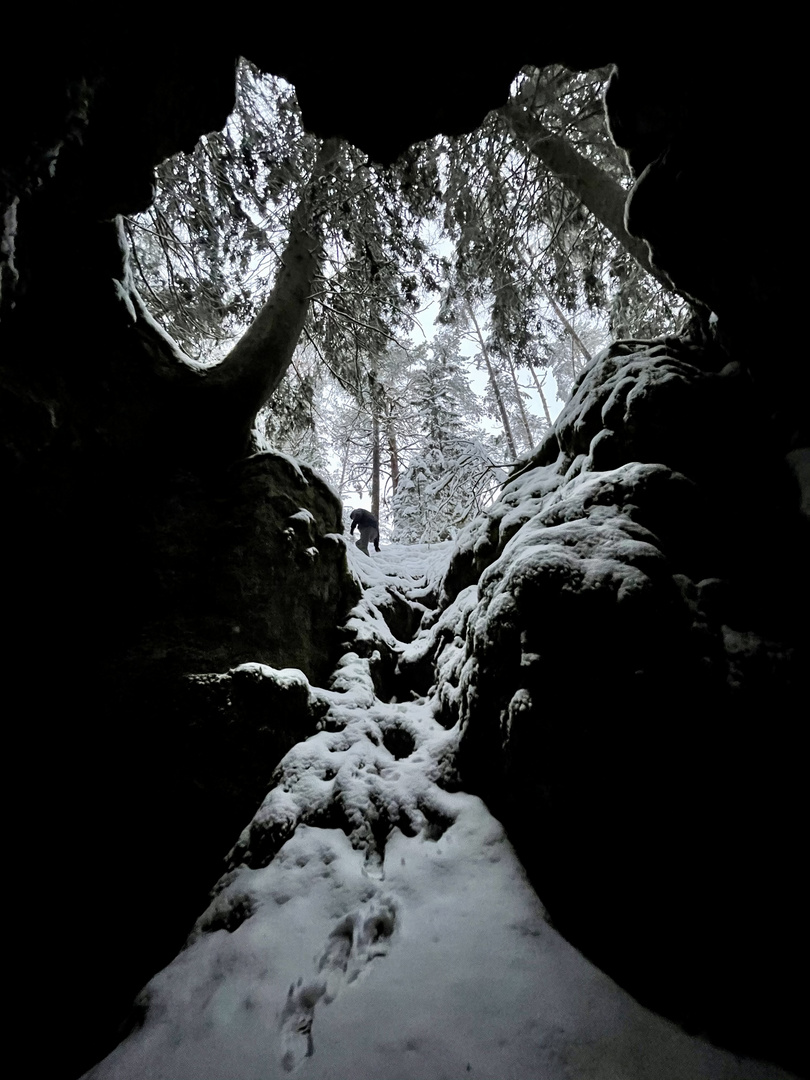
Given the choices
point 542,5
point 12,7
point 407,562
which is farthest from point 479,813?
point 407,562

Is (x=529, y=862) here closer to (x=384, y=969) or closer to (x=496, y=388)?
(x=384, y=969)

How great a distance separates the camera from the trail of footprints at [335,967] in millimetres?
2414

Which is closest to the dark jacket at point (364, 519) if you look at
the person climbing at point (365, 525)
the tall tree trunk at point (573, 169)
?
the person climbing at point (365, 525)

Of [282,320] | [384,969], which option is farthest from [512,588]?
[282,320]

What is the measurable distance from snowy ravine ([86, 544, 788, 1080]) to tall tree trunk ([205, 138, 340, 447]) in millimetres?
4574

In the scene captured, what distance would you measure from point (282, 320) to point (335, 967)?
22.5 ft

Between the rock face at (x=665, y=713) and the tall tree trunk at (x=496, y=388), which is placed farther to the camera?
the tall tree trunk at (x=496, y=388)

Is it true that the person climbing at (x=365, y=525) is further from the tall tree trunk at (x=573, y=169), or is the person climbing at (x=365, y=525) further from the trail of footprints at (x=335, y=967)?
the trail of footprints at (x=335, y=967)

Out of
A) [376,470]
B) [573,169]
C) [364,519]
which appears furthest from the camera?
[376,470]

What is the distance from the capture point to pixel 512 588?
11.7 feet

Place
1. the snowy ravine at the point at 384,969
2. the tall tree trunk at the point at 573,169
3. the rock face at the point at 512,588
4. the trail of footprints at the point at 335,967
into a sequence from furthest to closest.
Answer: the tall tree trunk at the point at 573,169, the rock face at the point at 512,588, the trail of footprints at the point at 335,967, the snowy ravine at the point at 384,969

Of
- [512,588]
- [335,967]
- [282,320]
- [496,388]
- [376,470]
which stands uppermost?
[496,388]

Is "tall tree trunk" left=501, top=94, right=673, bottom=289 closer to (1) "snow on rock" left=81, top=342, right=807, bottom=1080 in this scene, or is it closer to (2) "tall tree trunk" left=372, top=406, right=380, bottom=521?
(1) "snow on rock" left=81, top=342, right=807, bottom=1080

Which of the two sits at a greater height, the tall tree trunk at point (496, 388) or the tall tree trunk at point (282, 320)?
the tall tree trunk at point (496, 388)
